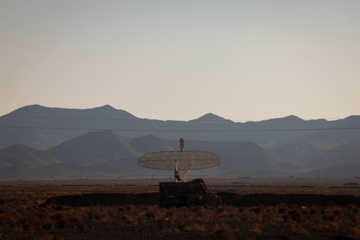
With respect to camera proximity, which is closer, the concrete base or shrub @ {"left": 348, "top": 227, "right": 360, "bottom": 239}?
shrub @ {"left": 348, "top": 227, "right": 360, "bottom": 239}

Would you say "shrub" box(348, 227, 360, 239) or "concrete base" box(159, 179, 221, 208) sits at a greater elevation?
"concrete base" box(159, 179, 221, 208)

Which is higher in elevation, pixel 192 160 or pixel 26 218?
pixel 192 160

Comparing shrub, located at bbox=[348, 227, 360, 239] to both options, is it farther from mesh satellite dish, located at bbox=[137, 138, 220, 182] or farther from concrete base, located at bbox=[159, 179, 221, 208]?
mesh satellite dish, located at bbox=[137, 138, 220, 182]

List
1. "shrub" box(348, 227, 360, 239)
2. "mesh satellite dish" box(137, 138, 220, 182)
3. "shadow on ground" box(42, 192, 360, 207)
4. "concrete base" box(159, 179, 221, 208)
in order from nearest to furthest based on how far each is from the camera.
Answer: "shrub" box(348, 227, 360, 239), "concrete base" box(159, 179, 221, 208), "mesh satellite dish" box(137, 138, 220, 182), "shadow on ground" box(42, 192, 360, 207)

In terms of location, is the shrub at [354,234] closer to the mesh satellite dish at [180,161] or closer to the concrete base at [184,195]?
the concrete base at [184,195]

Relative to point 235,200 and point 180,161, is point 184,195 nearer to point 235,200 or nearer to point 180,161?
point 180,161

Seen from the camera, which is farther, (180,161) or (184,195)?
(180,161)

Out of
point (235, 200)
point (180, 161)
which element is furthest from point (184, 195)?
point (235, 200)

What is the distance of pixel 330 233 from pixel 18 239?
15848 mm

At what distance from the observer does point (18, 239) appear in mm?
27953

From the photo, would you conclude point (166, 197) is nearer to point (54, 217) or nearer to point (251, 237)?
point (54, 217)

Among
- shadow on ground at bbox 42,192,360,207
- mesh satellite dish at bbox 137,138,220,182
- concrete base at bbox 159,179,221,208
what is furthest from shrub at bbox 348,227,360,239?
shadow on ground at bbox 42,192,360,207

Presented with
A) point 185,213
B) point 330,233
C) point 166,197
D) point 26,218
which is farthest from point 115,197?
point 330,233

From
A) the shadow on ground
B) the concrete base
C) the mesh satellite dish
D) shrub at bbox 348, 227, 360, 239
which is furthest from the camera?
the shadow on ground
